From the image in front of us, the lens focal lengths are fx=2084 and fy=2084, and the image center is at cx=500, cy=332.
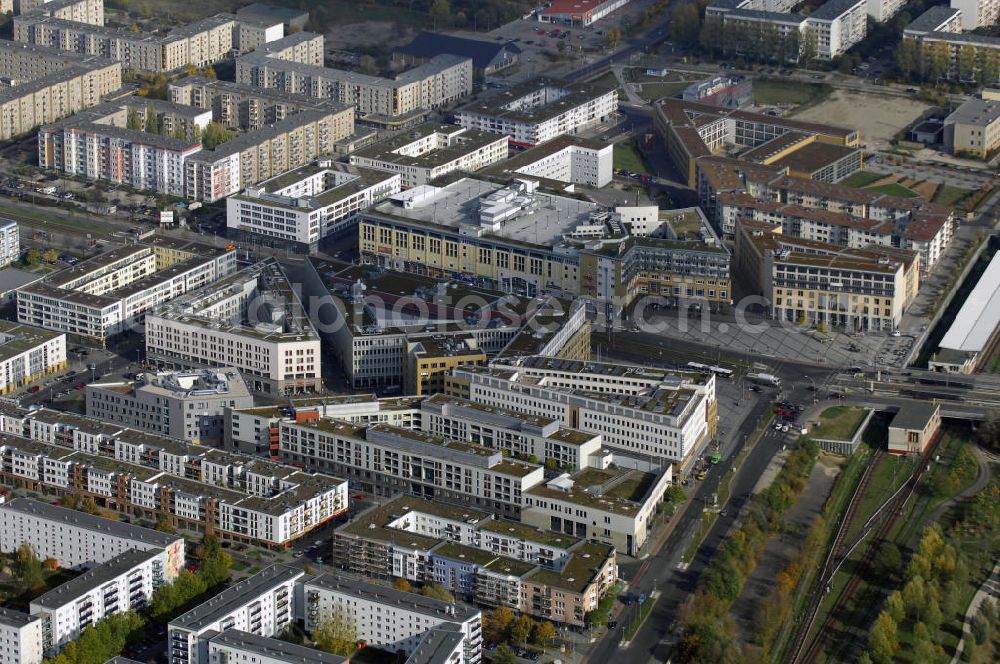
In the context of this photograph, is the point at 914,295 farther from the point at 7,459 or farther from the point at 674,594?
the point at 7,459

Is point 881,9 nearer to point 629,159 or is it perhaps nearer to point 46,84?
point 629,159

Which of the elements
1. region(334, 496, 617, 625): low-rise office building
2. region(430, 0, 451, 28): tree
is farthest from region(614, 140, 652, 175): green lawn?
region(334, 496, 617, 625): low-rise office building

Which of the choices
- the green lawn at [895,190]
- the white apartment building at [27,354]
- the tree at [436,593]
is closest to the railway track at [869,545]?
the tree at [436,593]

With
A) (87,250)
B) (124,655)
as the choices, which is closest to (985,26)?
(87,250)

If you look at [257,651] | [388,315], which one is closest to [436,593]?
[257,651]

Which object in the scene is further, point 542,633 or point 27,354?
point 27,354
